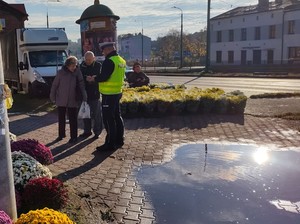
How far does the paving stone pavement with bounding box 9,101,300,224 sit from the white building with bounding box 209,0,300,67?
47.3 m

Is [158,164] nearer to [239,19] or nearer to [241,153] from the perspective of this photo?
[241,153]

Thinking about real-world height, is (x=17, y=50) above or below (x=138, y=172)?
above

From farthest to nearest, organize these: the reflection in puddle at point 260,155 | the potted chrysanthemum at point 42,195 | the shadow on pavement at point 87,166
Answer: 1. the reflection in puddle at point 260,155
2. the shadow on pavement at point 87,166
3. the potted chrysanthemum at point 42,195

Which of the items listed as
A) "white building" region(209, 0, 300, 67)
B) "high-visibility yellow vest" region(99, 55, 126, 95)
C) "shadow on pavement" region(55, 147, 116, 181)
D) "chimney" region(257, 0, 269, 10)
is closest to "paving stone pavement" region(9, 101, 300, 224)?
"shadow on pavement" region(55, 147, 116, 181)

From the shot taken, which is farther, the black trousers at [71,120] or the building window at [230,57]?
the building window at [230,57]

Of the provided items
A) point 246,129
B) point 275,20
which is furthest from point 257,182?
point 275,20

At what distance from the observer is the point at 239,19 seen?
205ft

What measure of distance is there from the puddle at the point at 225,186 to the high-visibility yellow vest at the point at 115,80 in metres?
1.66

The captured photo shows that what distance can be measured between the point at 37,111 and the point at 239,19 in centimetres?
5431

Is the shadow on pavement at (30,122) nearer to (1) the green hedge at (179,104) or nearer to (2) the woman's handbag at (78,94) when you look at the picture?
(2) the woman's handbag at (78,94)

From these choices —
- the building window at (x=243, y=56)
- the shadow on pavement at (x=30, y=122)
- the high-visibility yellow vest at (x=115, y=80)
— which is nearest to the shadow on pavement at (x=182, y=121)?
the shadow on pavement at (x=30, y=122)

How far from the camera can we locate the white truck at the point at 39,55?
54.4ft

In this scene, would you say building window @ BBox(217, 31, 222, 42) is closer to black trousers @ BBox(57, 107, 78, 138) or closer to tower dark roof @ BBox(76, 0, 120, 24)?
tower dark roof @ BBox(76, 0, 120, 24)

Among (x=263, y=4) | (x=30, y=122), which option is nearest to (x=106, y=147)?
(x=30, y=122)
